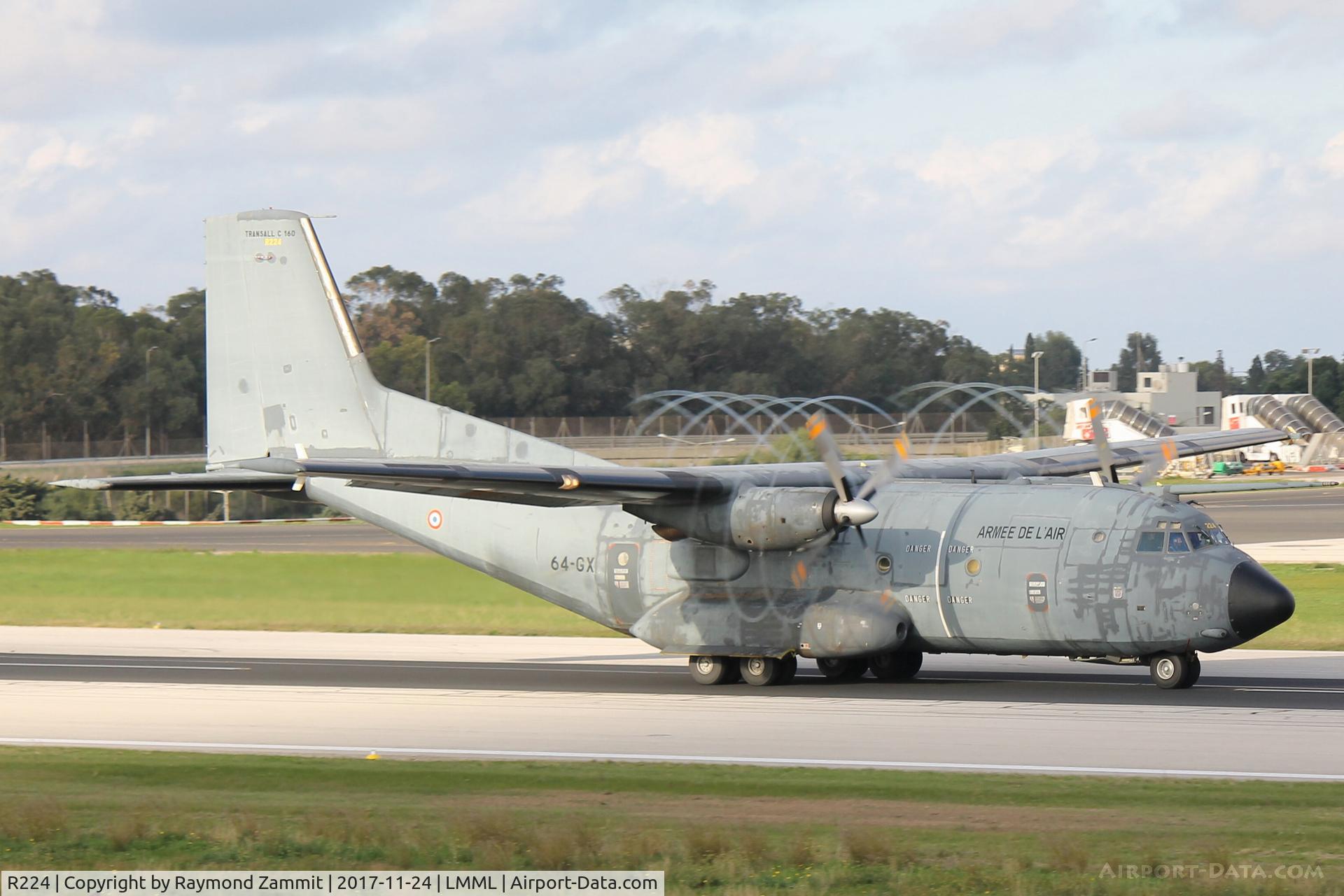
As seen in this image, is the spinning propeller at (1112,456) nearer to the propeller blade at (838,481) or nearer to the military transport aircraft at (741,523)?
the military transport aircraft at (741,523)

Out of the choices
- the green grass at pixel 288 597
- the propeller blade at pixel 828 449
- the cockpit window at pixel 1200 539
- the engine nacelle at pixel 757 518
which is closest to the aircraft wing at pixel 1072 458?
the propeller blade at pixel 828 449

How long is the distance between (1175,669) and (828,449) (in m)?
5.54

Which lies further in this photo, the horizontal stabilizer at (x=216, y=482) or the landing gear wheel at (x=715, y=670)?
the landing gear wheel at (x=715, y=670)

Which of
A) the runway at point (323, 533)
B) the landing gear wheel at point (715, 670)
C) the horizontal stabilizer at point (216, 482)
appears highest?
the horizontal stabilizer at point (216, 482)

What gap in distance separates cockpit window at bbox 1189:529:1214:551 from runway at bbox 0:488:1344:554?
1117 inches

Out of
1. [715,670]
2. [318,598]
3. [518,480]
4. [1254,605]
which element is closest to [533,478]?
[518,480]

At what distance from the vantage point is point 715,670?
22781mm

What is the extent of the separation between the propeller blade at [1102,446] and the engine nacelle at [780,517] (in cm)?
410

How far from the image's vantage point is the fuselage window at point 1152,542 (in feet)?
64.3

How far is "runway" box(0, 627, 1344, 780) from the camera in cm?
1622

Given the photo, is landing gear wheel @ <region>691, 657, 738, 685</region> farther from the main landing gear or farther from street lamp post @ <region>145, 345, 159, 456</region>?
street lamp post @ <region>145, 345, 159, 456</region>

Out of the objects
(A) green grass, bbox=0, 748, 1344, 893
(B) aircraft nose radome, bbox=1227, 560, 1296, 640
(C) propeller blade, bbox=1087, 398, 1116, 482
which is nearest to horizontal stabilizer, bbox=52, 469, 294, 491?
(A) green grass, bbox=0, 748, 1344, 893

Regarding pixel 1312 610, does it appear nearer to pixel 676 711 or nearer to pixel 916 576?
pixel 916 576

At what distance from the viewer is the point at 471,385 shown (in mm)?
82438
